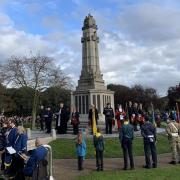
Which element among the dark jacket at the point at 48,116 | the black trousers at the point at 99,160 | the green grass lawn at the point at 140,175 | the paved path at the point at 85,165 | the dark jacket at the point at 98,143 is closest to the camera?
the green grass lawn at the point at 140,175

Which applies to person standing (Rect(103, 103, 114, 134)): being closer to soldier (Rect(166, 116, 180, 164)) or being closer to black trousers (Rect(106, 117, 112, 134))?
black trousers (Rect(106, 117, 112, 134))

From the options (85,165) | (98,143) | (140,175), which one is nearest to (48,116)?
(85,165)

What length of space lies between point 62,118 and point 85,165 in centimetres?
995

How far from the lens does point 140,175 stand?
1328 cm

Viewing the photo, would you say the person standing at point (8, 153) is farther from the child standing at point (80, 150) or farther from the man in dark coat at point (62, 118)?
the man in dark coat at point (62, 118)

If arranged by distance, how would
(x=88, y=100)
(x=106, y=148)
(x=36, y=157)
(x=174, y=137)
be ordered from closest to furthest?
(x=36, y=157) → (x=174, y=137) → (x=106, y=148) → (x=88, y=100)

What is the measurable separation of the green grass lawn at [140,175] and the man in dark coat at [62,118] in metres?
11.8

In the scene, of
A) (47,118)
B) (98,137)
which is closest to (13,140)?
(98,137)

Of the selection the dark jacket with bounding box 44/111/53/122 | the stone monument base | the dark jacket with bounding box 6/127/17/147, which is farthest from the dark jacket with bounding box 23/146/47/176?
the stone monument base

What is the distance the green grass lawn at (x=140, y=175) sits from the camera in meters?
12.9

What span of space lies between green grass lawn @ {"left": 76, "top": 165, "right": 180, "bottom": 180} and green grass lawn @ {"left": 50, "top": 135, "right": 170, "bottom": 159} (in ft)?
15.7

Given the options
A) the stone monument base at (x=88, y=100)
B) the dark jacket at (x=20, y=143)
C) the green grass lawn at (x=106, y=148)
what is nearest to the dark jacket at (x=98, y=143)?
the dark jacket at (x=20, y=143)

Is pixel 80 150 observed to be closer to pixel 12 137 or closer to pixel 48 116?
pixel 12 137

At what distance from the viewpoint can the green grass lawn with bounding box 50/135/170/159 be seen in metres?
19.1
